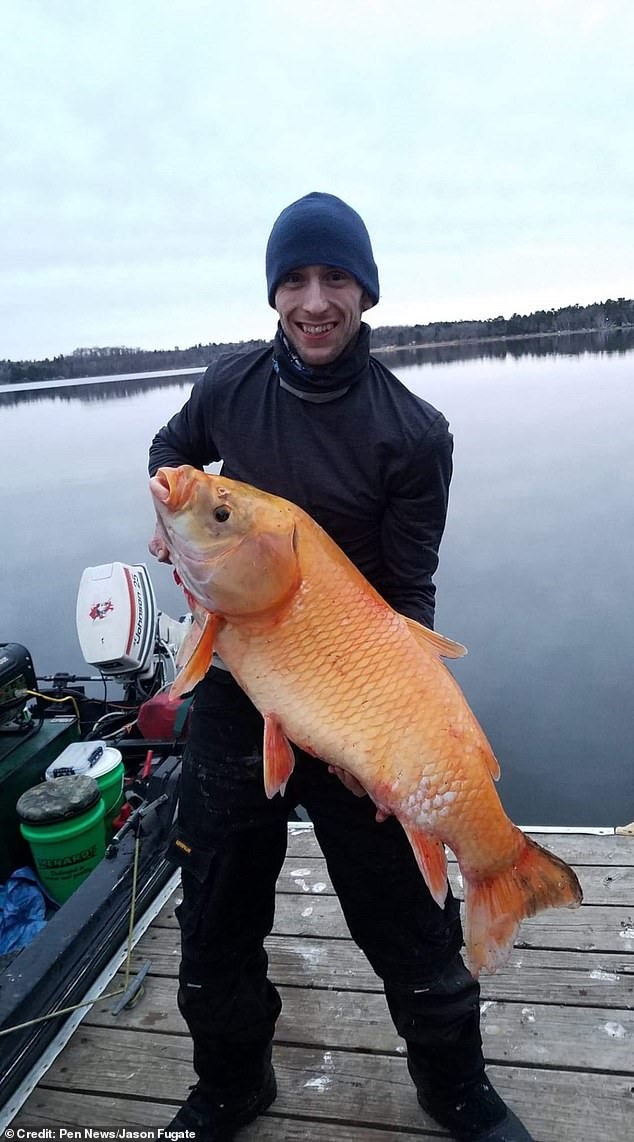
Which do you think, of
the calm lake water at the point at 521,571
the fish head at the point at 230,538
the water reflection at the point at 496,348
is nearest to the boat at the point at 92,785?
the fish head at the point at 230,538

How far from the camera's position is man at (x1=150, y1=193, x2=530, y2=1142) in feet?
6.99

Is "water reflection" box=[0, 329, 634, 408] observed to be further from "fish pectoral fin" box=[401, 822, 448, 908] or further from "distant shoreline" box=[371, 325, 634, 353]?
"fish pectoral fin" box=[401, 822, 448, 908]

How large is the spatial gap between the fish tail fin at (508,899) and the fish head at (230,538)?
0.91 metres

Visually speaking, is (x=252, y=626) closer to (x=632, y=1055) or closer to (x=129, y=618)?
(x=632, y=1055)

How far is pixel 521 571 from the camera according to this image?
13391 millimetres

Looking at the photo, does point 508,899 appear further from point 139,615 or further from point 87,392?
point 87,392

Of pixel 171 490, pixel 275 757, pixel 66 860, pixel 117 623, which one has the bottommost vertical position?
pixel 66 860

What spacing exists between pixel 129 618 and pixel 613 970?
3762 millimetres

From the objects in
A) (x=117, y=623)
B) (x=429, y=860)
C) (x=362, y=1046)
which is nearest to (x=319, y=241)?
(x=429, y=860)

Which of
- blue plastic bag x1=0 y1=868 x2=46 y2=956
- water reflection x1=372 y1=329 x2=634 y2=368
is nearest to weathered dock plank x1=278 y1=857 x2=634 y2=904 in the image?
blue plastic bag x1=0 y1=868 x2=46 y2=956

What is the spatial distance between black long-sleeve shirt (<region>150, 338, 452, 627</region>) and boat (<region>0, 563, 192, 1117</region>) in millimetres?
1984

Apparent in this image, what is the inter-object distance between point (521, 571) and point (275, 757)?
12.1 meters

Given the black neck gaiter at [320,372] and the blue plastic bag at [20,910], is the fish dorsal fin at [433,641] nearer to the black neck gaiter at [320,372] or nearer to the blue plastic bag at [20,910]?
the black neck gaiter at [320,372]

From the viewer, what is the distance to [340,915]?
3.40 metres
